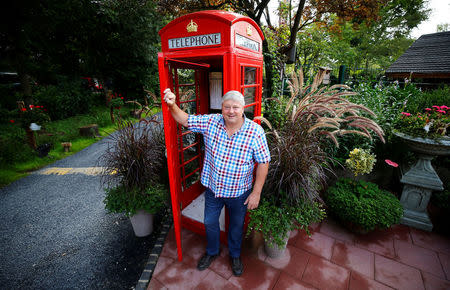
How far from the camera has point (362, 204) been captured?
9.11 ft

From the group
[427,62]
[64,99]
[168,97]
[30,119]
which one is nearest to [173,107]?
[168,97]

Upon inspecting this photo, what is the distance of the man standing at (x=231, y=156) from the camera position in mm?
1875

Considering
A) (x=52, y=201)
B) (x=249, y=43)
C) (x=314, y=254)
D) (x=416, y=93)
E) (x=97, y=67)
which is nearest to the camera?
(x=249, y=43)

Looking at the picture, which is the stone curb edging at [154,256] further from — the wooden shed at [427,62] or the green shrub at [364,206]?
the wooden shed at [427,62]

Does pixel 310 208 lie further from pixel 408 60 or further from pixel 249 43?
pixel 408 60

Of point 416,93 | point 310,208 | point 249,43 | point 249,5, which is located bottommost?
point 310,208

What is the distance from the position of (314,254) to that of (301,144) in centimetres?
144

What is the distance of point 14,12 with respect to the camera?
6.05 meters

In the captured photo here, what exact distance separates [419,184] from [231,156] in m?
2.96

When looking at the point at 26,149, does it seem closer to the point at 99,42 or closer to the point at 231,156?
the point at 231,156

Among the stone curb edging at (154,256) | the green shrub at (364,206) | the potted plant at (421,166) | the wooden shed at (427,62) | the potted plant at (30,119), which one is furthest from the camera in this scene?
the wooden shed at (427,62)

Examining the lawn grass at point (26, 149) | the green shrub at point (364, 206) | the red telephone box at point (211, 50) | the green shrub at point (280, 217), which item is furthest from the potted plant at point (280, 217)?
the lawn grass at point (26, 149)

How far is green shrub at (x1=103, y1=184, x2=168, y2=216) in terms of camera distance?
2684 mm

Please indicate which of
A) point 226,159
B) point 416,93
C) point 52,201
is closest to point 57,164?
point 52,201
